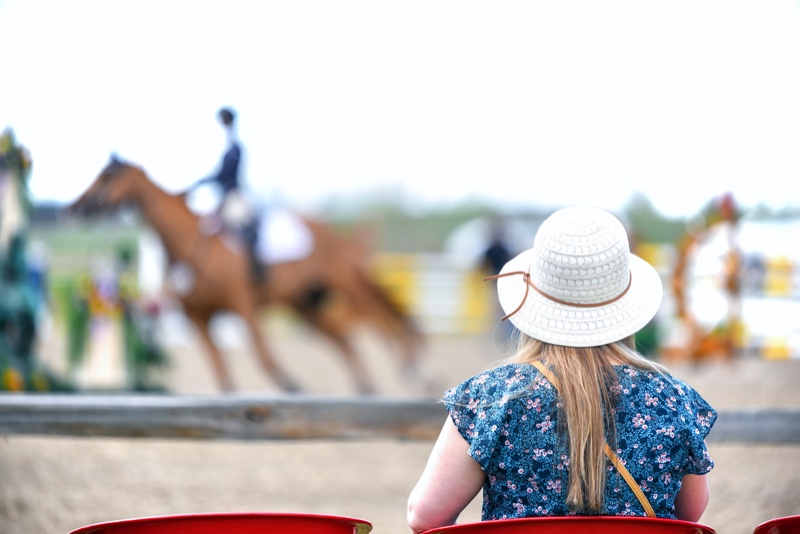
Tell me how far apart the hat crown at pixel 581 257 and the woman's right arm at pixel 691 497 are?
0.37 metres

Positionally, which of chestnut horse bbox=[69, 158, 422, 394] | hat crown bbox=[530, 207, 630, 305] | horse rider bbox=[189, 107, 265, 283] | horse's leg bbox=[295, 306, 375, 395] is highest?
hat crown bbox=[530, 207, 630, 305]

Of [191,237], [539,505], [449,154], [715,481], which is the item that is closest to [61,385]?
[191,237]

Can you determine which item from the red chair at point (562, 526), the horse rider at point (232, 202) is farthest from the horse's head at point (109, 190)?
the red chair at point (562, 526)

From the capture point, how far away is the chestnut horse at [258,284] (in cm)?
771

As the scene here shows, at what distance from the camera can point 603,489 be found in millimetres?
1453

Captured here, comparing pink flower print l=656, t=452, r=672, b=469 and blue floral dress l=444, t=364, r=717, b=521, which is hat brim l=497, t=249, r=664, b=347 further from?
pink flower print l=656, t=452, r=672, b=469

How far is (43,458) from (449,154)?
11215mm

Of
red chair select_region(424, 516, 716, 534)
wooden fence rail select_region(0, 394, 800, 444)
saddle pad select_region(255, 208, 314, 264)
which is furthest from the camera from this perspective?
saddle pad select_region(255, 208, 314, 264)

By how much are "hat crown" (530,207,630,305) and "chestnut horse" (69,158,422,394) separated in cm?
651

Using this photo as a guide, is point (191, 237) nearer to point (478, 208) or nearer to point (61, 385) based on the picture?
point (61, 385)

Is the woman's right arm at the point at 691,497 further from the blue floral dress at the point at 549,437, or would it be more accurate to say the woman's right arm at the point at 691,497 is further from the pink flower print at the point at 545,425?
the pink flower print at the point at 545,425

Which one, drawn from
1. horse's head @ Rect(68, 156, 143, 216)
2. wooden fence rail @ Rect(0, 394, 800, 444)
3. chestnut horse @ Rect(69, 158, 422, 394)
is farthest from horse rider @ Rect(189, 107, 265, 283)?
wooden fence rail @ Rect(0, 394, 800, 444)

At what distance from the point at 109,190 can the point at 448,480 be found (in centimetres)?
665

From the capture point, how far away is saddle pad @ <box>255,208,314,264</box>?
8141 millimetres
